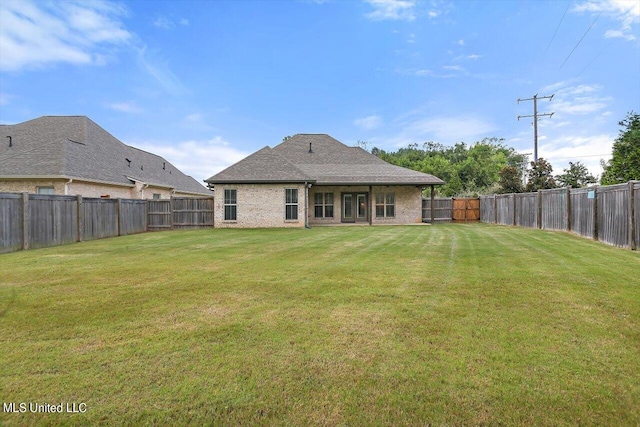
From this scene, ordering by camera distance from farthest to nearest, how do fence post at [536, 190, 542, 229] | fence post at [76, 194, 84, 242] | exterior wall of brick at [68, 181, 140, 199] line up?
1. exterior wall of brick at [68, 181, 140, 199]
2. fence post at [536, 190, 542, 229]
3. fence post at [76, 194, 84, 242]

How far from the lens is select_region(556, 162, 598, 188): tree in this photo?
2853cm

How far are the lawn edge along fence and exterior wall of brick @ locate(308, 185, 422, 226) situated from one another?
22.1ft

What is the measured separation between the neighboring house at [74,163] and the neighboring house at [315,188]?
656 cm

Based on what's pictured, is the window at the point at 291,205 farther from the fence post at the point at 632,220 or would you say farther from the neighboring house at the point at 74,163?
the fence post at the point at 632,220

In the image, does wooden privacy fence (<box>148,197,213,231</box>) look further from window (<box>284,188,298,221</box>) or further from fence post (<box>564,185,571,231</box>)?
fence post (<box>564,185,571,231</box>)

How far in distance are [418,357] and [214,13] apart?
1770 centimetres

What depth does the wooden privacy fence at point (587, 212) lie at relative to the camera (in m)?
9.39

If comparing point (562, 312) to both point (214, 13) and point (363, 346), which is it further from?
point (214, 13)

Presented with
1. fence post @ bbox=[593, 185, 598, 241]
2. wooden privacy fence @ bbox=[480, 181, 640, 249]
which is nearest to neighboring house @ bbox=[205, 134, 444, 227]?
wooden privacy fence @ bbox=[480, 181, 640, 249]

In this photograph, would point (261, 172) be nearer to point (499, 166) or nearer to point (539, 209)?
point (539, 209)

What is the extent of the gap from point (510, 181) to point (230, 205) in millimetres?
22118

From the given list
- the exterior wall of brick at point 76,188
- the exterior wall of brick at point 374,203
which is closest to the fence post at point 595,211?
the exterior wall of brick at point 374,203

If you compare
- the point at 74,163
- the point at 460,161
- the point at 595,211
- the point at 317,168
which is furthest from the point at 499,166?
the point at 74,163

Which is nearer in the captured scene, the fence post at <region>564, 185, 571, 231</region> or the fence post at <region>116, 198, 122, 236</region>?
the fence post at <region>564, 185, 571, 231</region>
